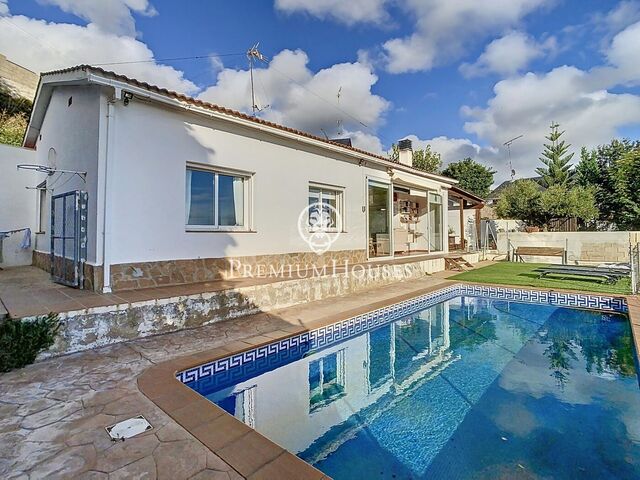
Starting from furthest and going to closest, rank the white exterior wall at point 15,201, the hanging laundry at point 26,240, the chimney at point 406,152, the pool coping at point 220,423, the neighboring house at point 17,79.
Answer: the neighboring house at point 17,79
the chimney at point 406,152
the hanging laundry at point 26,240
the white exterior wall at point 15,201
the pool coping at point 220,423

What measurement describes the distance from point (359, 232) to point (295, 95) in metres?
25.1

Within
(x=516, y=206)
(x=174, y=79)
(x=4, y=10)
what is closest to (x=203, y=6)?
(x=174, y=79)

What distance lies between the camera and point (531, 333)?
950 centimetres

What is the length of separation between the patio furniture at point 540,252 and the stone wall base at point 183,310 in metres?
17.1

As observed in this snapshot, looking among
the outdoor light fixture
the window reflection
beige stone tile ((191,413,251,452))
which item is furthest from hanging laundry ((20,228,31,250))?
beige stone tile ((191,413,251,452))

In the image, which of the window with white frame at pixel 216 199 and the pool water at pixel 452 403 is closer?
the pool water at pixel 452 403

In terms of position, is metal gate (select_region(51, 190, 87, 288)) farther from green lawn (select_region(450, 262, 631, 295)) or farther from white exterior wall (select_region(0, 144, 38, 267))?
green lawn (select_region(450, 262, 631, 295))

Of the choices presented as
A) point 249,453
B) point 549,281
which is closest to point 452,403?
point 249,453

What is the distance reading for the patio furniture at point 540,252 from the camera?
21875 millimetres

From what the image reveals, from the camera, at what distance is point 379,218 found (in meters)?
18.0

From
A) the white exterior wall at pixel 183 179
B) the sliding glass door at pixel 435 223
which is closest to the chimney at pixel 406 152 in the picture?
the sliding glass door at pixel 435 223

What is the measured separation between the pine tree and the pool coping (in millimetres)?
47173

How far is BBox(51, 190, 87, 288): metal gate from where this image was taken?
28.5 ft

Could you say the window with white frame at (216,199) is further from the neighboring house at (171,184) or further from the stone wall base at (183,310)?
the stone wall base at (183,310)
